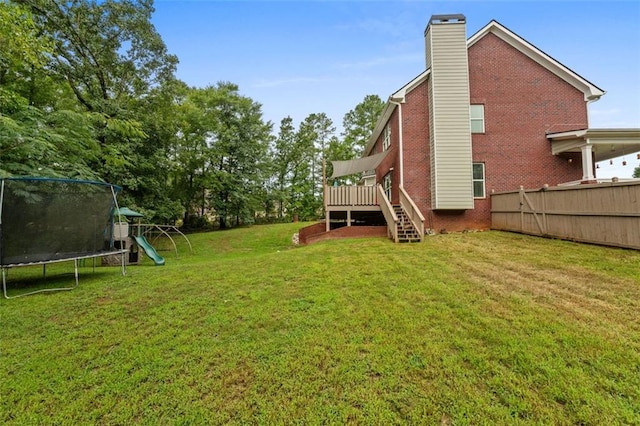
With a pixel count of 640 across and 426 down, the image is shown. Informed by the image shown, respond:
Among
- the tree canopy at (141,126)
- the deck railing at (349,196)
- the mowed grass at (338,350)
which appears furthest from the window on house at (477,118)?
the mowed grass at (338,350)

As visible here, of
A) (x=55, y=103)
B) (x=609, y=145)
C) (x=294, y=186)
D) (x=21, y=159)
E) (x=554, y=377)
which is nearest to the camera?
(x=554, y=377)

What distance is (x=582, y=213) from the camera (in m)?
7.30

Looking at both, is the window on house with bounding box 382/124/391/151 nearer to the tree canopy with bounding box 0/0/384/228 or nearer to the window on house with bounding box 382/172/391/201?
the window on house with bounding box 382/172/391/201

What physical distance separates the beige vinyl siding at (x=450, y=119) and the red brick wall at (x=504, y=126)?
1.93 ft

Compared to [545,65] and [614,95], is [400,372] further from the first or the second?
[614,95]

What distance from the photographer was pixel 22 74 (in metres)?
12.9

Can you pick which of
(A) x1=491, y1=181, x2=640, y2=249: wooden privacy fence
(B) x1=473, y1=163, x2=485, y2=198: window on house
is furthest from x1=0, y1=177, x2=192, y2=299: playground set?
(B) x1=473, y1=163, x2=485, y2=198: window on house

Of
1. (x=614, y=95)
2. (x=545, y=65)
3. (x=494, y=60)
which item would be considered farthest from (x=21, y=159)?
(x=614, y=95)

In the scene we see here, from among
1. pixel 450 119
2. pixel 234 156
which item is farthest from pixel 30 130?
pixel 234 156

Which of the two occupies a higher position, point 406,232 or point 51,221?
point 51,221

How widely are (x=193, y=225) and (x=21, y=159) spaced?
19051 millimetres

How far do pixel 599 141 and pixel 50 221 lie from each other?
16739mm

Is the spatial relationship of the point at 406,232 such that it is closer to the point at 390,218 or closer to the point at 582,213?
the point at 390,218

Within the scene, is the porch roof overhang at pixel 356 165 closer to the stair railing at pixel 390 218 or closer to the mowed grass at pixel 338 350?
the stair railing at pixel 390 218
